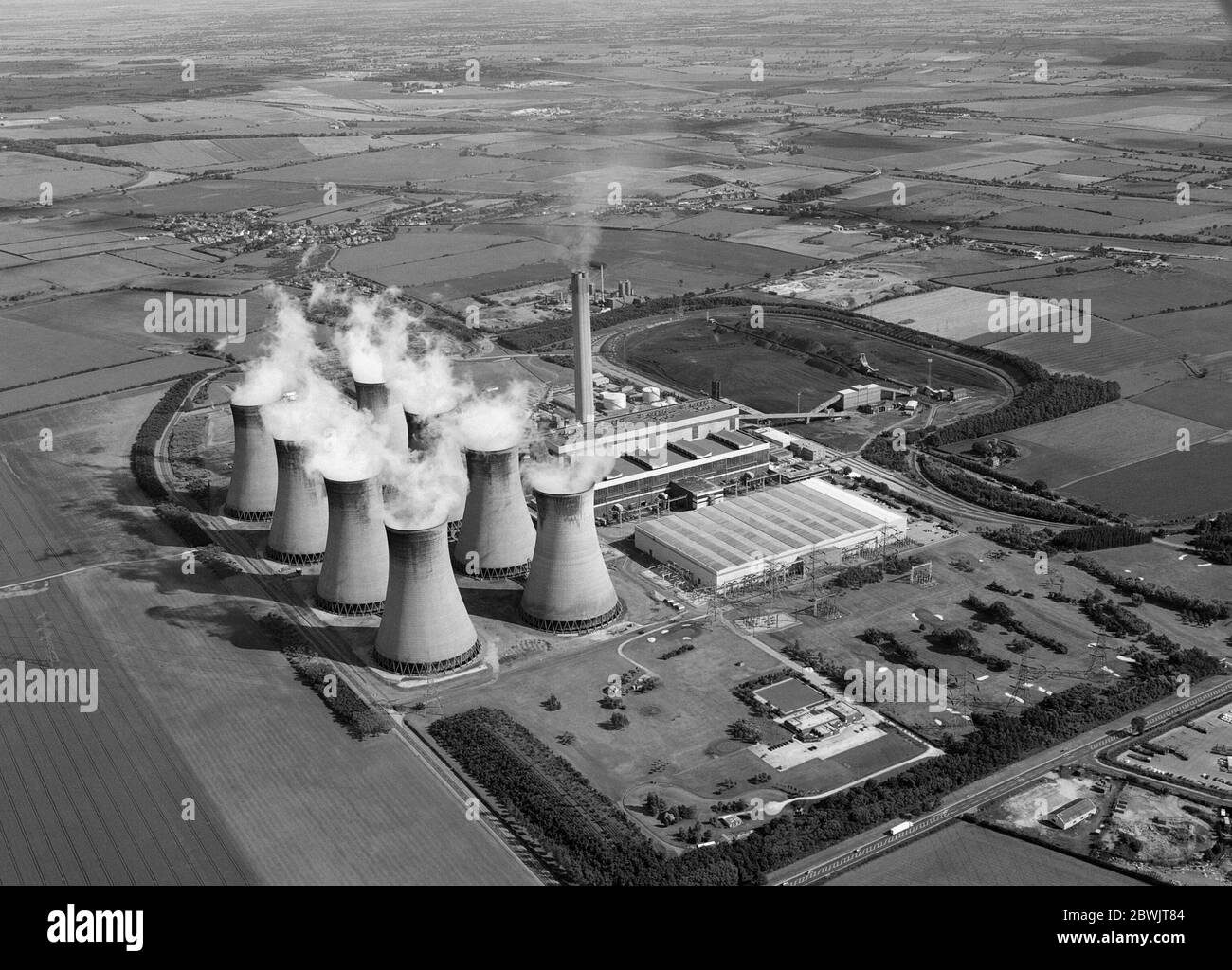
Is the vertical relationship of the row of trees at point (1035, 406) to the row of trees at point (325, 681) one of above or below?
above

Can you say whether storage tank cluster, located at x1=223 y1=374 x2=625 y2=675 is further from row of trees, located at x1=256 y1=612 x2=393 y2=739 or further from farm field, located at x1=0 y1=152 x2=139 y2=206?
farm field, located at x1=0 y1=152 x2=139 y2=206

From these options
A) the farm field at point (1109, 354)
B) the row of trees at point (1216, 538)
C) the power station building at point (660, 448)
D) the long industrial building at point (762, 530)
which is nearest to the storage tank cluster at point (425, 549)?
the long industrial building at point (762, 530)

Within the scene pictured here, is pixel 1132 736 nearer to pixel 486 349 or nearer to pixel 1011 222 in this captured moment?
pixel 486 349

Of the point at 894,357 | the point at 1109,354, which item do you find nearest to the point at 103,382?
the point at 894,357

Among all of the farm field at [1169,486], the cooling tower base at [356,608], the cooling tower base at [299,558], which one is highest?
the farm field at [1169,486]

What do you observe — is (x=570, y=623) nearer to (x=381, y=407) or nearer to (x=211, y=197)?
(x=381, y=407)

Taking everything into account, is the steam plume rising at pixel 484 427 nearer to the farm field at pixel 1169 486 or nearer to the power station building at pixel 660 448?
the power station building at pixel 660 448
